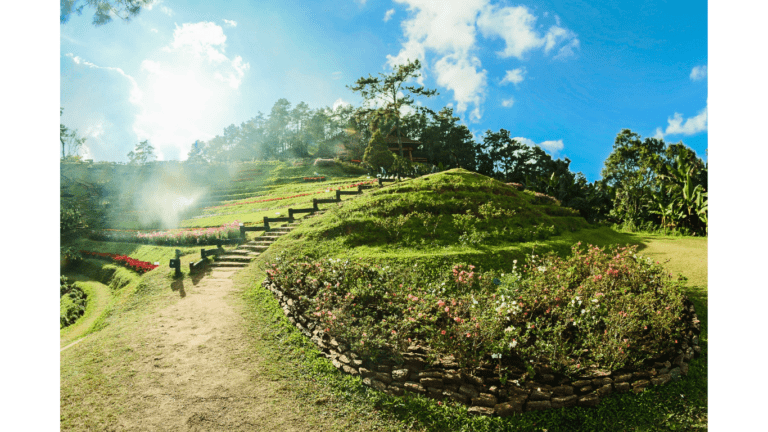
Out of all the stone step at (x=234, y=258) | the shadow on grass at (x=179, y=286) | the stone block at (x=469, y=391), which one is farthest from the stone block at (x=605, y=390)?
the stone step at (x=234, y=258)

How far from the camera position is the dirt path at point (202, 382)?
3145 millimetres

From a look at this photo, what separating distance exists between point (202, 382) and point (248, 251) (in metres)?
3.91

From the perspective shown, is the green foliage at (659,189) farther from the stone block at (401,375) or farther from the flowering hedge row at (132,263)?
the flowering hedge row at (132,263)

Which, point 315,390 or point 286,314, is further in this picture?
point 286,314

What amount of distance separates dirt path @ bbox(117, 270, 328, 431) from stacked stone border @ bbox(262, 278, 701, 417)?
86cm

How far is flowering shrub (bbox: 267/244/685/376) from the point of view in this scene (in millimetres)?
3561

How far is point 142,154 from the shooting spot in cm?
636

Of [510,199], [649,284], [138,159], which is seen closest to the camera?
[649,284]

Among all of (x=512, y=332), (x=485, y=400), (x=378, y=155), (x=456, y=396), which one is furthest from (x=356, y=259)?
(x=378, y=155)

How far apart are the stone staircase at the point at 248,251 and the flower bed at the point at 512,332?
214 centimetres

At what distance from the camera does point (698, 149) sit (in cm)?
406
